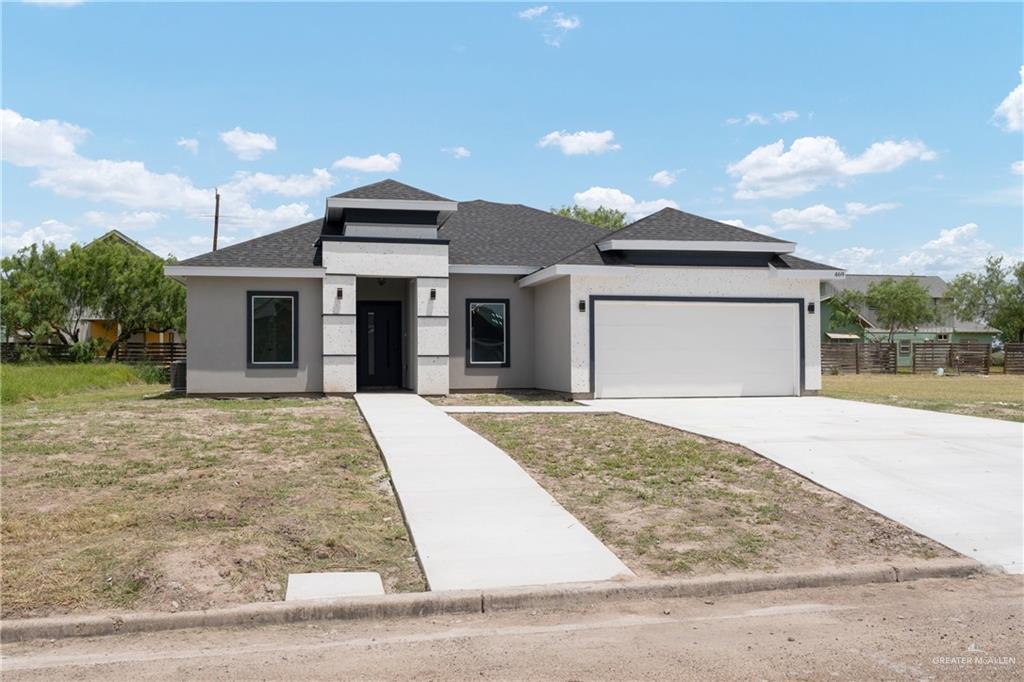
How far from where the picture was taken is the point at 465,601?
5.18 m

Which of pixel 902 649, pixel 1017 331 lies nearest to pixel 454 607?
pixel 902 649

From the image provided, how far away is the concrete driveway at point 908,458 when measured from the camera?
710 cm

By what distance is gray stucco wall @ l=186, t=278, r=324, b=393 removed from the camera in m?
18.7

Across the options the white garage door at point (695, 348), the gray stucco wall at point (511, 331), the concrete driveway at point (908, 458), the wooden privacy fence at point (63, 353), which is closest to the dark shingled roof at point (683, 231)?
the white garage door at point (695, 348)

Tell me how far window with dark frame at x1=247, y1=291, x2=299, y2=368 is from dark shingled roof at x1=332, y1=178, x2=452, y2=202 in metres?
2.63

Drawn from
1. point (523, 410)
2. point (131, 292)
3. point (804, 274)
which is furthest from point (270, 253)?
point (131, 292)

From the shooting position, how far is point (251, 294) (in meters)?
19.0

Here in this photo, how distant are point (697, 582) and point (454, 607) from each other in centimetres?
161

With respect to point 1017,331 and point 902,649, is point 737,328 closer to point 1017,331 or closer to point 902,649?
point 902,649

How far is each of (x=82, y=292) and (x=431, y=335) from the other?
20599 millimetres

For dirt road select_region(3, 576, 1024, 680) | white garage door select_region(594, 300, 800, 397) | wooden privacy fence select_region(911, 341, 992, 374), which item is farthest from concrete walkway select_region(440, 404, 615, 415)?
wooden privacy fence select_region(911, 341, 992, 374)

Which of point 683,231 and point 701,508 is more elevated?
point 683,231

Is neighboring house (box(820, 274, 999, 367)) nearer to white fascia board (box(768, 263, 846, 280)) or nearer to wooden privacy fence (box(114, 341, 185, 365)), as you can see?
white fascia board (box(768, 263, 846, 280))

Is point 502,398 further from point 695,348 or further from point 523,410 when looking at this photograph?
point 695,348
